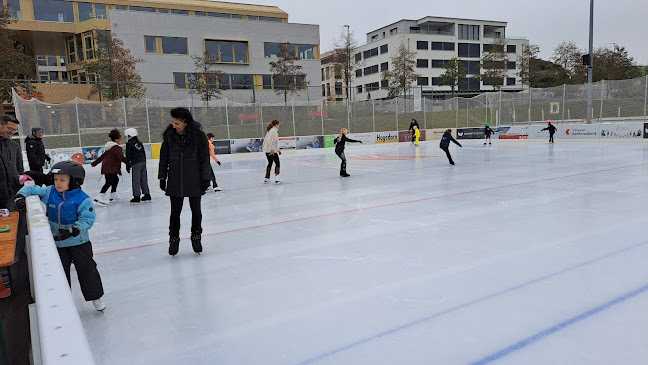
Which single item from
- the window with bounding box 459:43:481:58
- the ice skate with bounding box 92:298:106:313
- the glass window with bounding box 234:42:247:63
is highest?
the window with bounding box 459:43:481:58

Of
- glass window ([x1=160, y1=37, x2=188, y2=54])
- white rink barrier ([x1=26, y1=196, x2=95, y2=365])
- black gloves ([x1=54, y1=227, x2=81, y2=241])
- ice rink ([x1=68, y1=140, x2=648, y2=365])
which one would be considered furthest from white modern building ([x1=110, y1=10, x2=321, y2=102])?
white rink barrier ([x1=26, y1=196, x2=95, y2=365])

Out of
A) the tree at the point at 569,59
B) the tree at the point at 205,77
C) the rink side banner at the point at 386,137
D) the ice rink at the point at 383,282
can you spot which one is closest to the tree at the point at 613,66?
the tree at the point at 569,59

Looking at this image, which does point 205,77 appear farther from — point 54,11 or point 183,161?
point 183,161

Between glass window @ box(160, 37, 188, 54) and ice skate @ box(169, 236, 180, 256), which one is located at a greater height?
glass window @ box(160, 37, 188, 54)

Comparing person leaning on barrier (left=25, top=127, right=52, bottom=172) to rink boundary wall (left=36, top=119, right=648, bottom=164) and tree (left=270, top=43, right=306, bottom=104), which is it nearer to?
rink boundary wall (left=36, top=119, right=648, bottom=164)

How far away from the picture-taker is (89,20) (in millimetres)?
37031

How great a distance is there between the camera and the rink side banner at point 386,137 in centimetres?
2766

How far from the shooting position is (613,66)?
153 feet

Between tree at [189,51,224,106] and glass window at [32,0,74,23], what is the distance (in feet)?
38.1


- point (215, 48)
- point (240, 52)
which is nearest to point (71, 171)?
point (215, 48)

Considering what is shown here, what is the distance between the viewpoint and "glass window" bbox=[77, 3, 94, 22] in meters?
39.0

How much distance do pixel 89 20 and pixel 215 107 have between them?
21959 mm

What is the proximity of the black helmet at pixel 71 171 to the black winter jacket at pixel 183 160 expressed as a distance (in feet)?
4.91

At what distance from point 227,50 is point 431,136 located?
68.0 ft
